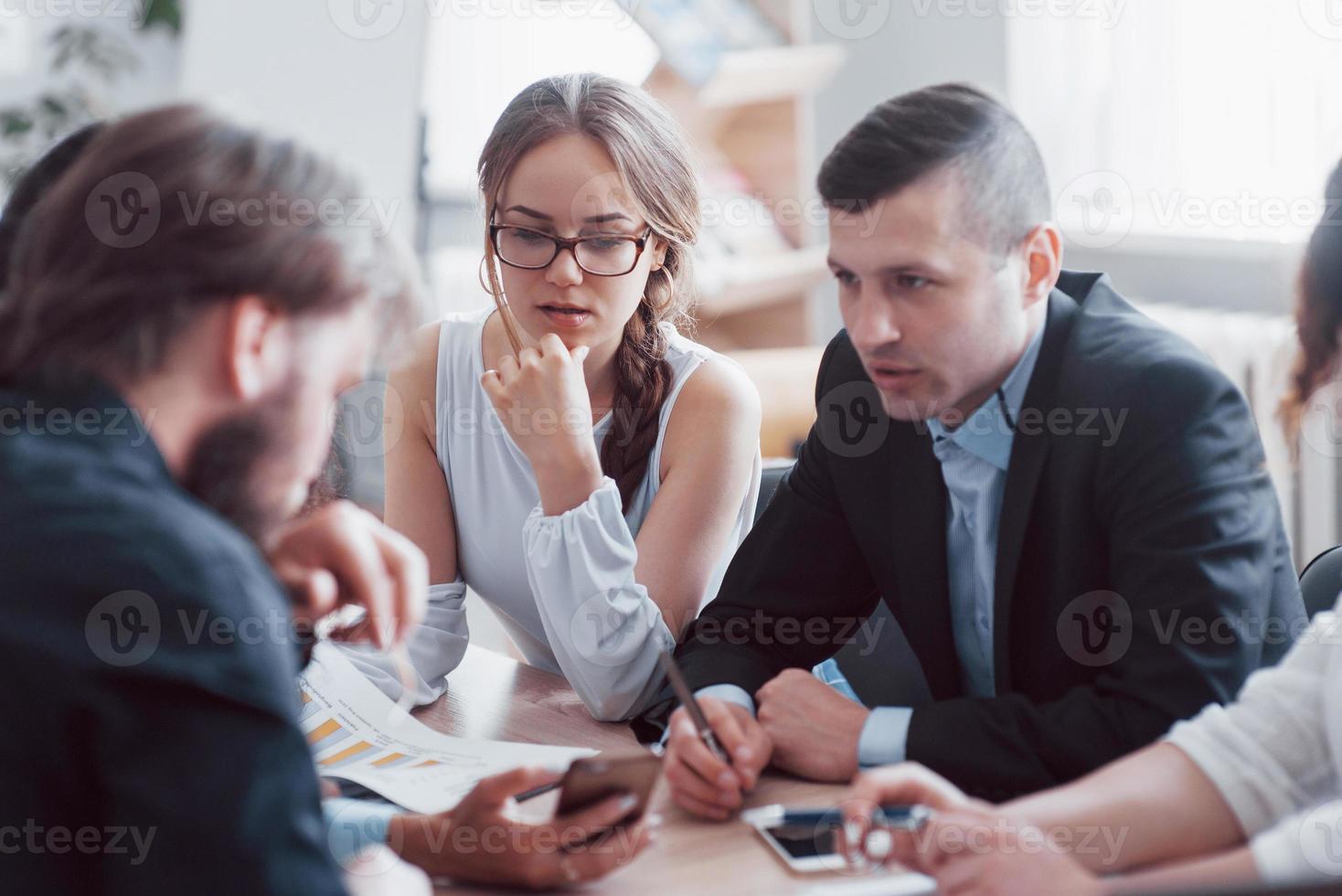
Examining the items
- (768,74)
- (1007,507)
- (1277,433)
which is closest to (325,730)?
(1007,507)

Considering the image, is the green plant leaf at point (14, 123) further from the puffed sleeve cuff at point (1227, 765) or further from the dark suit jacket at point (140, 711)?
the puffed sleeve cuff at point (1227, 765)

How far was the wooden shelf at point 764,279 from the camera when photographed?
4.12 metres

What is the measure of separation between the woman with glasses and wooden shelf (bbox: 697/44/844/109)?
2.18m

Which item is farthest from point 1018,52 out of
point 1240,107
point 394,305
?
point 394,305

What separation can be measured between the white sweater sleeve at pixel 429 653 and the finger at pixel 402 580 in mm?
443

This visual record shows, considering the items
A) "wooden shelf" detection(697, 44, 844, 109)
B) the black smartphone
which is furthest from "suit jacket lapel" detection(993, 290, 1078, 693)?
"wooden shelf" detection(697, 44, 844, 109)

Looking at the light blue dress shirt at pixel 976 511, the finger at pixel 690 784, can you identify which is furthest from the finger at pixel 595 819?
the light blue dress shirt at pixel 976 511

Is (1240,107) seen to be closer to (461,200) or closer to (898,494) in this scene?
(898,494)

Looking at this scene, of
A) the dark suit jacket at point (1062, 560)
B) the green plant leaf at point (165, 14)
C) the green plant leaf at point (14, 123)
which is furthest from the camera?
the green plant leaf at point (165, 14)

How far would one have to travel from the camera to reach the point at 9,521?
76cm

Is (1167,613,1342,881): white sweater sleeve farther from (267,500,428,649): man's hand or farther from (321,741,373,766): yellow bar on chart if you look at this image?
(321,741,373,766): yellow bar on chart

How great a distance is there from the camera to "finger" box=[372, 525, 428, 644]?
3.50 ft

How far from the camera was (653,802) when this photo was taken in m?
1.05

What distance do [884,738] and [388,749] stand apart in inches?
20.5
